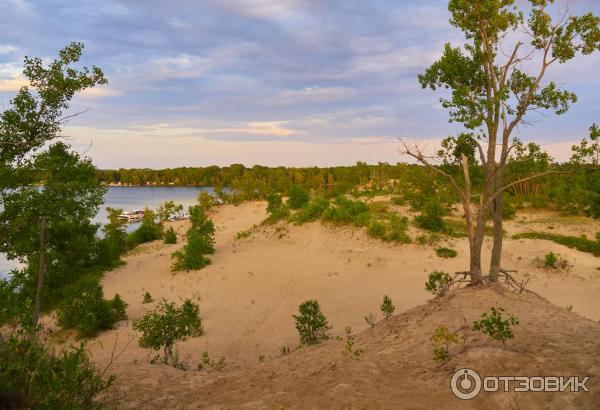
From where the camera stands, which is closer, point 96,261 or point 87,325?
point 87,325

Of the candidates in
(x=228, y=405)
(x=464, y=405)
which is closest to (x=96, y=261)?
(x=228, y=405)

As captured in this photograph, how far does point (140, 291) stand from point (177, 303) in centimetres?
433

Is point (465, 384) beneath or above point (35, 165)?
beneath

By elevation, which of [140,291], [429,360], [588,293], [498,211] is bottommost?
[140,291]

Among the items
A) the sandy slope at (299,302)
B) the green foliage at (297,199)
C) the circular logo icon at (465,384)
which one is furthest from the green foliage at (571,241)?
the circular logo icon at (465,384)

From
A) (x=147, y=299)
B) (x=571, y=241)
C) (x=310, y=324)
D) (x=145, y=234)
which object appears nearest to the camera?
(x=310, y=324)

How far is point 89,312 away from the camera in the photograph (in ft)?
54.2

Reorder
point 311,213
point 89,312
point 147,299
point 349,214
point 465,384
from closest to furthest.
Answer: point 465,384
point 89,312
point 147,299
point 349,214
point 311,213

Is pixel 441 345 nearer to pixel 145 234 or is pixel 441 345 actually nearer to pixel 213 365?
pixel 213 365

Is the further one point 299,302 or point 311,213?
point 311,213

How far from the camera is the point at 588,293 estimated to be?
18438 millimetres

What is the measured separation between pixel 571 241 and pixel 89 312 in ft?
91.0

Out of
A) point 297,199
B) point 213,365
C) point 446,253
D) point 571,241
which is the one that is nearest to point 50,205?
point 213,365

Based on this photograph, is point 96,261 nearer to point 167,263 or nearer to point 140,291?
point 167,263
